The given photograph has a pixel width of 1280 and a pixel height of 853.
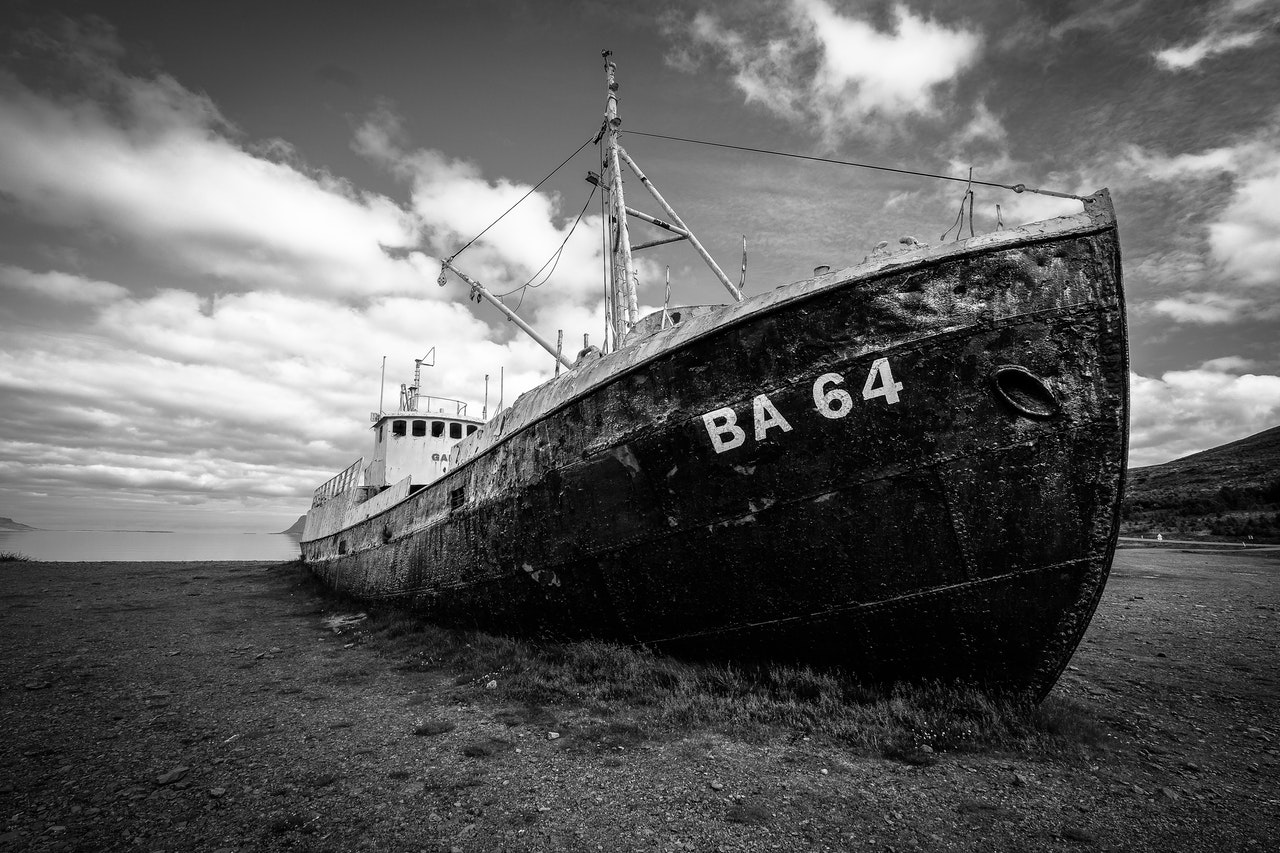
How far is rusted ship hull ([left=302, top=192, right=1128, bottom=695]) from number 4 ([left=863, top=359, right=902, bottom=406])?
0.01 meters

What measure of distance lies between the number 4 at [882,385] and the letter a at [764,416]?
25.3 inches

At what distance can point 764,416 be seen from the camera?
4336 mm

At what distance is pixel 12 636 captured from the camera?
8.20 meters

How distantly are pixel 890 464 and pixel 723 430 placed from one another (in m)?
1.26

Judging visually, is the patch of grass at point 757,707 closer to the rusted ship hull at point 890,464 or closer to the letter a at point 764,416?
the rusted ship hull at point 890,464

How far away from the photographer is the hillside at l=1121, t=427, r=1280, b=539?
92.7ft

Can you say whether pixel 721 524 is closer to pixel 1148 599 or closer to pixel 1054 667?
pixel 1054 667

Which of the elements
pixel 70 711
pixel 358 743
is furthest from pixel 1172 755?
pixel 70 711

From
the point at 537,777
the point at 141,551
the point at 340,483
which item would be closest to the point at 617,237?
the point at 537,777

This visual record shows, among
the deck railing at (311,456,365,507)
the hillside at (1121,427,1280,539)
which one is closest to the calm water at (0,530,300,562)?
the deck railing at (311,456,365,507)

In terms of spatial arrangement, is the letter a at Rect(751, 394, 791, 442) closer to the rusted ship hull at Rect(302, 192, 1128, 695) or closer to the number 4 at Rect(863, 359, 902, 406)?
the rusted ship hull at Rect(302, 192, 1128, 695)

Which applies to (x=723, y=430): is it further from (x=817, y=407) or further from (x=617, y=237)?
(x=617, y=237)

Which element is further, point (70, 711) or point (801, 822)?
point (70, 711)

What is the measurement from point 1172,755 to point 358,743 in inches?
225
